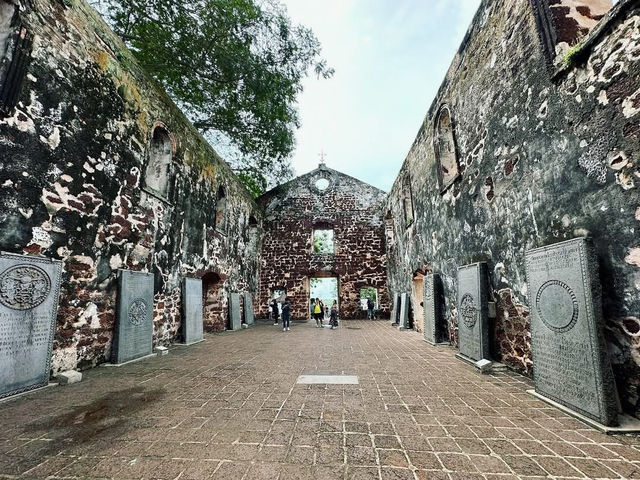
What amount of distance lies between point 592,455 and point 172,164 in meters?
7.76

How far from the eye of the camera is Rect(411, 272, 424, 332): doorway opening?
8.86 m

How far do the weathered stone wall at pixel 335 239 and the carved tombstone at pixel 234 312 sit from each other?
3.23 meters

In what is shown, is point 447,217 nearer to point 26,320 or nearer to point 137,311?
point 137,311

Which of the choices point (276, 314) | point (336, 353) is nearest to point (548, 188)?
point (336, 353)

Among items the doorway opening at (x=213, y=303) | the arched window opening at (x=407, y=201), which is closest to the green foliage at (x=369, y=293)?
the arched window opening at (x=407, y=201)

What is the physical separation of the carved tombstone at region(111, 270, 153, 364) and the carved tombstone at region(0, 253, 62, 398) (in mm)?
1108

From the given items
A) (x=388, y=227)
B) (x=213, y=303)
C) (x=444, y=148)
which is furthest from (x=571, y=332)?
(x=388, y=227)

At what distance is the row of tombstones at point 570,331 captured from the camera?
2445 millimetres

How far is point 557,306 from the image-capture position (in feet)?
9.56

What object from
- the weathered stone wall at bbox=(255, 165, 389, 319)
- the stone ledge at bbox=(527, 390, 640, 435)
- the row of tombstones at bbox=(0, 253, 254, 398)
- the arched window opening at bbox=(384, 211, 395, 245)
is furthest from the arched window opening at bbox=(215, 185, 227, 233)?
the stone ledge at bbox=(527, 390, 640, 435)

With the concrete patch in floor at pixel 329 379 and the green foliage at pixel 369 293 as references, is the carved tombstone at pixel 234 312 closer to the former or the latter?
the green foliage at pixel 369 293

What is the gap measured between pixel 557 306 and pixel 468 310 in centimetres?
201

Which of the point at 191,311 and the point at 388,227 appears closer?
the point at 191,311

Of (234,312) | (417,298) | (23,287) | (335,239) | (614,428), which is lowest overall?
(614,428)
